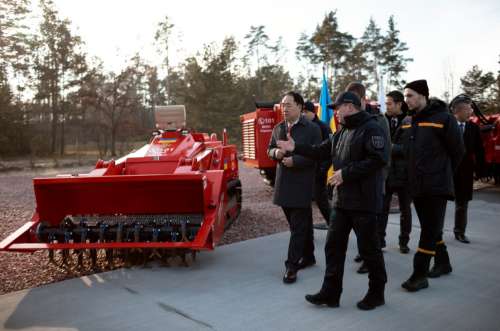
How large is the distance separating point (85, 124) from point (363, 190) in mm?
31364

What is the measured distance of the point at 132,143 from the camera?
107ft

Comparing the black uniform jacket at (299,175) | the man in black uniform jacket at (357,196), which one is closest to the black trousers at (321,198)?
the black uniform jacket at (299,175)

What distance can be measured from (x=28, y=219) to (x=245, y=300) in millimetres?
6220

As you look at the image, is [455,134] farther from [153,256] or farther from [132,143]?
[132,143]

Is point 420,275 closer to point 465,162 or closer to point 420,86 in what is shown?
point 420,86

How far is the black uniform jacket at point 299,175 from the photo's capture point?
411cm

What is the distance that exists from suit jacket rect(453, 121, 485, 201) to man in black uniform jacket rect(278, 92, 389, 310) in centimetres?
250

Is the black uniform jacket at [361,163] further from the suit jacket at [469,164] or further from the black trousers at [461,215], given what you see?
the black trousers at [461,215]

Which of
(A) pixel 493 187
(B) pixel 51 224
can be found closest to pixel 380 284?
(B) pixel 51 224

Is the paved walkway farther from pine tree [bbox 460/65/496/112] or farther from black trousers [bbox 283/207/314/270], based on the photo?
pine tree [bbox 460/65/496/112]

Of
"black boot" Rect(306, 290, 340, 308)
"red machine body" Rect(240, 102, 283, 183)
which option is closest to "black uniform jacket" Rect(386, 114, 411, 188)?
"black boot" Rect(306, 290, 340, 308)

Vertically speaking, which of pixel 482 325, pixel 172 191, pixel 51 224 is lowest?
pixel 482 325

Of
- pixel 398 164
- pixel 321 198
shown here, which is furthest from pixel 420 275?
pixel 321 198

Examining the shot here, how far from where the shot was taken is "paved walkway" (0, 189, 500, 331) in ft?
10.4
